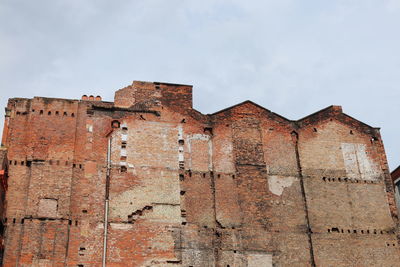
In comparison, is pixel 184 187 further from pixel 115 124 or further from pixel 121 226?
pixel 115 124

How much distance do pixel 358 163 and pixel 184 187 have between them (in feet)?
21.7

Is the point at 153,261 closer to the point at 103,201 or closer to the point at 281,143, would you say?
the point at 103,201

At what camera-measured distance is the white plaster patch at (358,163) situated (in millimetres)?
20062

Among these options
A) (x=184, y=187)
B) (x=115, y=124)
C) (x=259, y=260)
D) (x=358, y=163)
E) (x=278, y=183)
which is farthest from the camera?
(x=358, y=163)

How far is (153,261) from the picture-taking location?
16.9 m

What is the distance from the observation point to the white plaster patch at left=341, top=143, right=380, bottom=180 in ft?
65.8

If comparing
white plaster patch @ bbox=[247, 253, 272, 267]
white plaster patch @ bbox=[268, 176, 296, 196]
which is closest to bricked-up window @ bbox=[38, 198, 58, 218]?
white plaster patch @ bbox=[247, 253, 272, 267]

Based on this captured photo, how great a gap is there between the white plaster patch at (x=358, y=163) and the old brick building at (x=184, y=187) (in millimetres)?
44

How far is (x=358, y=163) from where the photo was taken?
66.5 feet

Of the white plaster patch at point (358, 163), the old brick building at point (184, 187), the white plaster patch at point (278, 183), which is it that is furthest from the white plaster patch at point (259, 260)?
the white plaster patch at point (358, 163)

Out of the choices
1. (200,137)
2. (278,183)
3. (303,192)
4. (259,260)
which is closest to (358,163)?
(303,192)

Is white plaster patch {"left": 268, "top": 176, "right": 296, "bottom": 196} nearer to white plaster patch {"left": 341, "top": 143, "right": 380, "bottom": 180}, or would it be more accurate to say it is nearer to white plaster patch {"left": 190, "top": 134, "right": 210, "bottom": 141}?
white plaster patch {"left": 341, "top": 143, "right": 380, "bottom": 180}

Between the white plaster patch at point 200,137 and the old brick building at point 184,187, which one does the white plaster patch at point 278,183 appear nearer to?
the old brick building at point 184,187

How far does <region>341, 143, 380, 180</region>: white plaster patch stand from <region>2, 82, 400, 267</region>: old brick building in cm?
4
